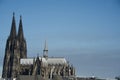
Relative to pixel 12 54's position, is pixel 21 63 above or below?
below

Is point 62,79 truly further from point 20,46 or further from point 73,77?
point 20,46

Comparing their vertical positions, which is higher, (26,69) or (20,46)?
(20,46)

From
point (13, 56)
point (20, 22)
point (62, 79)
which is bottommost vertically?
point (62, 79)

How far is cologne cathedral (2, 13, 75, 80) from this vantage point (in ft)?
357

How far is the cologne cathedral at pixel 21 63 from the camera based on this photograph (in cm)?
10881

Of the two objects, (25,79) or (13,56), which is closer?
(25,79)

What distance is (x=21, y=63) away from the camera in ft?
365

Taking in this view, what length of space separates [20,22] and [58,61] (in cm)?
1771

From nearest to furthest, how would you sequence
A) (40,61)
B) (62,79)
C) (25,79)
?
(25,79)
(62,79)
(40,61)

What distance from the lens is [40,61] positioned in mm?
106938

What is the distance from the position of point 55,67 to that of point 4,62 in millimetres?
16415

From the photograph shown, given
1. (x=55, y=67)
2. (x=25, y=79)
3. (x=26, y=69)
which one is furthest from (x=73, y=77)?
(x=25, y=79)

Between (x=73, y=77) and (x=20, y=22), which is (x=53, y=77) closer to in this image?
(x=73, y=77)

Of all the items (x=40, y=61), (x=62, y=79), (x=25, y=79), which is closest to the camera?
(x=25, y=79)
